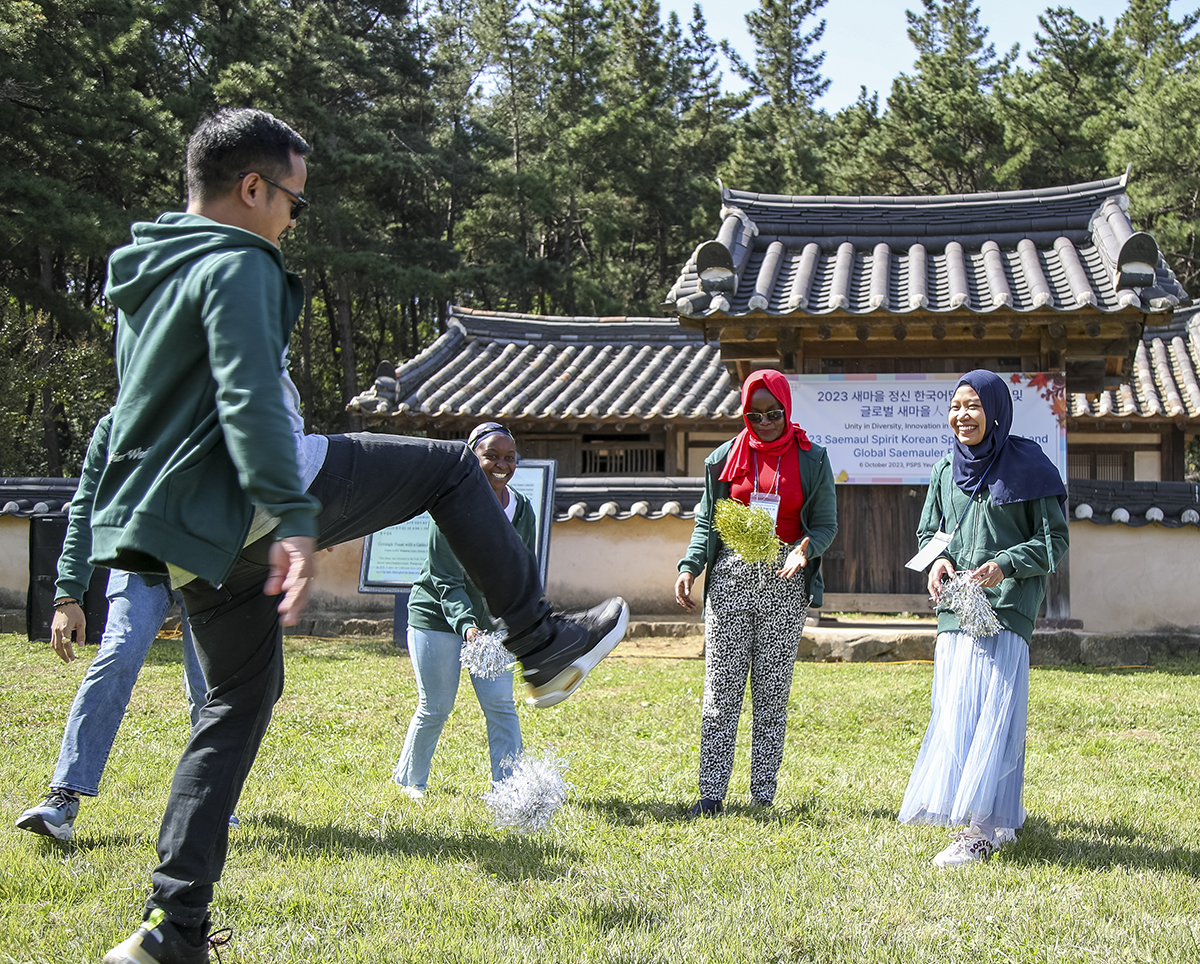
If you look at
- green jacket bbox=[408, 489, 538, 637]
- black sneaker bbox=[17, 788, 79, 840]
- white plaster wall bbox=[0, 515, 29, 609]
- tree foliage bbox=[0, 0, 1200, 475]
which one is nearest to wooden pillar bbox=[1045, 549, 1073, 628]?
green jacket bbox=[408, 489, 538, 637]

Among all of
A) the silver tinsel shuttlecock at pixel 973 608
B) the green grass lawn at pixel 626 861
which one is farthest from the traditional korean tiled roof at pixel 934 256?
the silver tinsel shuttlecock at pixel 973 608

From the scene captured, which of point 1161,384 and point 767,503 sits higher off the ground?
point 1161,384

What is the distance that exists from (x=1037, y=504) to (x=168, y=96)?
2026cm

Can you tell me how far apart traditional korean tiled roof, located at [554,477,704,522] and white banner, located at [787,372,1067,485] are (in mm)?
1670

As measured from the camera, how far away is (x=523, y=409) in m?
15.3

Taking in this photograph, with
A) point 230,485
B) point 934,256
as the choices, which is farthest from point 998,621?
point 934,256

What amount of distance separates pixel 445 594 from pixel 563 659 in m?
1.78

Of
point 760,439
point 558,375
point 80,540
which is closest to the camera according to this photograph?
point 80,540

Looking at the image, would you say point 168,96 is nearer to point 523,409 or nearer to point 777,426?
point 523,409

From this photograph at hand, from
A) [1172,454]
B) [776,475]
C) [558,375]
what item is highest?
[558,375]

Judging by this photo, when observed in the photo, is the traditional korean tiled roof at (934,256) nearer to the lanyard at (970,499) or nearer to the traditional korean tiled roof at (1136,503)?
the traditional korean tiled roof at (1136,503)

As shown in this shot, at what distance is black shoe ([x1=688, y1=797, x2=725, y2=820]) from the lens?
→ 4324 mm

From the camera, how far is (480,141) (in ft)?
93.2

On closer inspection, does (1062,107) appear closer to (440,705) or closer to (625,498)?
(625,498)
